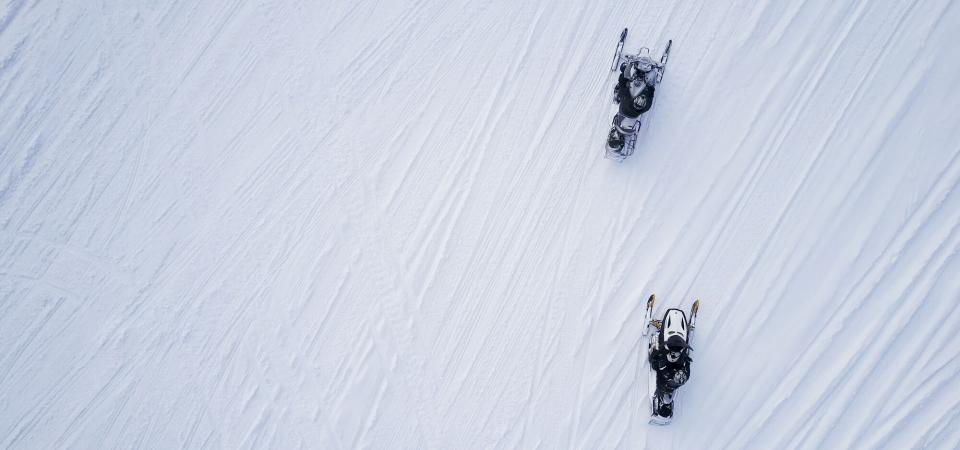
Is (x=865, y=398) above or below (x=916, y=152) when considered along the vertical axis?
below

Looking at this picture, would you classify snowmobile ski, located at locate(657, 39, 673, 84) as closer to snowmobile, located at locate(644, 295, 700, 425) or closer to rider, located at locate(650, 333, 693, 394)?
snowmobile, located at locate(644, 295, 700, 425)

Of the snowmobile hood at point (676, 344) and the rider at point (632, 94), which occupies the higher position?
the rider at point (632, 94)

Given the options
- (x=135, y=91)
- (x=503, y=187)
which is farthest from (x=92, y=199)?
(x=503, y=187)

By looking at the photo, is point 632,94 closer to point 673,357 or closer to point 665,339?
point 665,339

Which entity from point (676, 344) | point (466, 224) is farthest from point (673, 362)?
point (466, 224)

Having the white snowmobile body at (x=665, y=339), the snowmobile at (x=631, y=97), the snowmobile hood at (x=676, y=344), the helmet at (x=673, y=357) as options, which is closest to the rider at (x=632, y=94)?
the snowmobile at (x=631, y=97)

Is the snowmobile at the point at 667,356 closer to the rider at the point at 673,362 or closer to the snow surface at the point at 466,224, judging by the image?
the rider at the point at 673,362

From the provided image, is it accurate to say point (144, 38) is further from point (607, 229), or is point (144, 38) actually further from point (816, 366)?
point (816, 366)

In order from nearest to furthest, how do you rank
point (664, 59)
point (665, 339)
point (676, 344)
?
point (676, 344), point (665, 339), point (664, 59)
